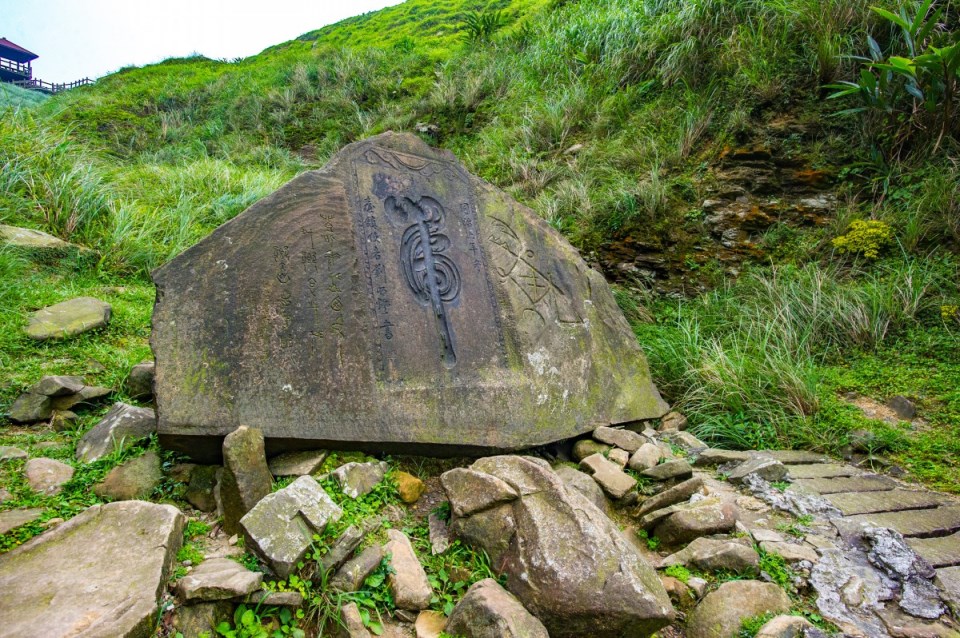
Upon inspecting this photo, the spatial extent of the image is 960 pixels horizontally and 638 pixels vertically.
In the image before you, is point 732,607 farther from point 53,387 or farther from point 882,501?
point 53,387

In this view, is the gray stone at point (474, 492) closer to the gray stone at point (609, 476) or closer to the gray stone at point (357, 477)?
the gray stone at point (357, 477)

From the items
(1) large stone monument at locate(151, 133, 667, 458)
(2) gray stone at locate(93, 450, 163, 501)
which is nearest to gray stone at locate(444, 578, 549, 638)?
(1) large stone monument at locate(151, 133, 667, 458)

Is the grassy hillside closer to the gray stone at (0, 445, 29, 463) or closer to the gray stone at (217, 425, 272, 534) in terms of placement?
the gray stone at (0, 445, 29, 463)

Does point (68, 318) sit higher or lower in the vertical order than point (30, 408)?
higher

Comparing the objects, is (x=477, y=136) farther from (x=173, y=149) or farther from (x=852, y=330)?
(x=852, y=330)

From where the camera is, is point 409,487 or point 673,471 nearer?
point 409,487

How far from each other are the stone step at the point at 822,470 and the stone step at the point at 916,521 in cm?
35

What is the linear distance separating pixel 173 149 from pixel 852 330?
30.7 ft

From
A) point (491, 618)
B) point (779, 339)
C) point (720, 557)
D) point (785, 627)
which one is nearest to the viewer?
point (491, 618)

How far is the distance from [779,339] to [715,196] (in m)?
1.59

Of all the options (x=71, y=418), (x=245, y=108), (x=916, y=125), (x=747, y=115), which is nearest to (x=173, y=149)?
(x=245, y=108)

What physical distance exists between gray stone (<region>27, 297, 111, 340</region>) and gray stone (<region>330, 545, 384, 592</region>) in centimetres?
245

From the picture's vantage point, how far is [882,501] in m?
2.44

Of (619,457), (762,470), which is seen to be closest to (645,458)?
(619,457)
